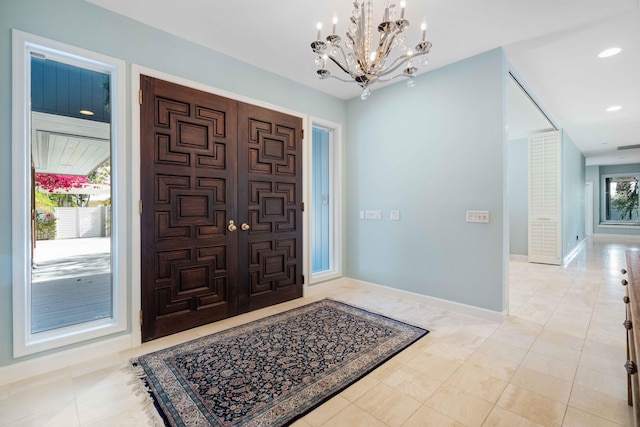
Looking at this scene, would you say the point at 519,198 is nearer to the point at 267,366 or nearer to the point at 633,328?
the point at 633,328

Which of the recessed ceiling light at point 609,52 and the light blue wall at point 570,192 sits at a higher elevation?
the recessed ceiling light at point 609,52

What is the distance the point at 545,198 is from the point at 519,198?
0.48m

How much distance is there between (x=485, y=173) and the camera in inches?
117

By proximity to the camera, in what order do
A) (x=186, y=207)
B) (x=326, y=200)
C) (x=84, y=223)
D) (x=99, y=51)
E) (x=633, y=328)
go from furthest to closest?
(x=326, y=200)
(x=186, y=207)
(x=84, y=223)
(x=99, y=51)
(x=633, y=328)

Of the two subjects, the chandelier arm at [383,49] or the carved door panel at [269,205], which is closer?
the chandelier arm at [383,49]

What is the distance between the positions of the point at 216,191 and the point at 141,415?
6.17ft

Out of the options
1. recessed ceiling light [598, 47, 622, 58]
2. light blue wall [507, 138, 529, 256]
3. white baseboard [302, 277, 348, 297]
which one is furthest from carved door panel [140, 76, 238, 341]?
light blue wall [507, 138, 529, 256]

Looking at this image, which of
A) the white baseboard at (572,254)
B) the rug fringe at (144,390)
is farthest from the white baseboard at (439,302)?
the white baseboard at (572,254)

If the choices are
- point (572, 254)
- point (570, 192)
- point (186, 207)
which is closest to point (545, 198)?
point (570, 192)

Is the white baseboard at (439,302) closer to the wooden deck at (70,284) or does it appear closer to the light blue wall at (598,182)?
the wooden deck at (70,284)

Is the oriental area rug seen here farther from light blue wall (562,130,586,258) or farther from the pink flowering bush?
light blue wall (562,130,586,258)

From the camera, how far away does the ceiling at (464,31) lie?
7.38 ft

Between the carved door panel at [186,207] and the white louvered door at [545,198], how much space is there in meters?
6.04

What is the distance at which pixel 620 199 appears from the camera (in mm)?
10172
